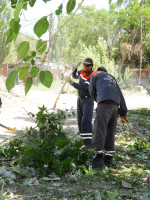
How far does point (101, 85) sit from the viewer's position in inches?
200

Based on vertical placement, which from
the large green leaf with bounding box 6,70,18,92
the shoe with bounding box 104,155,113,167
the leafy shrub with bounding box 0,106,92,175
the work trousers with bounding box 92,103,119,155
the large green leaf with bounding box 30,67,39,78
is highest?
the large green leaf with bounding box 30,67,39,78

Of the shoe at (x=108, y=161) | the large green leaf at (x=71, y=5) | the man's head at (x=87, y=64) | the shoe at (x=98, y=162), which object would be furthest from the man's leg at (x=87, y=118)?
the large green leaf at (x=71, y=5)

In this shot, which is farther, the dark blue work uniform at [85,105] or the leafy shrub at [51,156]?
the dark blue work uniform at [85,105]

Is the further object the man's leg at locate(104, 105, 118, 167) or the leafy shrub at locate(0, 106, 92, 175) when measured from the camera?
the man's leg at locate(104, 105, 118, 167)

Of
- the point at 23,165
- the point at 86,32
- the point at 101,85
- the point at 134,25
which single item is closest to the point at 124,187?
the point at 23,165

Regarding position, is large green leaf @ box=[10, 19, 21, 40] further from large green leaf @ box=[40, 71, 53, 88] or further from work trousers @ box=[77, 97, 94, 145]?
work trousers @ box=[77, 97, 94, 145]

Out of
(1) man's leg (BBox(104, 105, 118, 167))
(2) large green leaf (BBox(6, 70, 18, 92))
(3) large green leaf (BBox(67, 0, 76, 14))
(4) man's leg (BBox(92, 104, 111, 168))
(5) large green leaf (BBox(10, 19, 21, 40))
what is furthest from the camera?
(1) man's leg (BBox(104, 105, 118, 167))

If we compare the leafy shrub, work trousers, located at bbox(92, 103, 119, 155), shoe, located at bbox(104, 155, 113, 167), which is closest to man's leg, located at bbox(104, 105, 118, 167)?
shoe, located at bbox(104, 155, 113, 167)

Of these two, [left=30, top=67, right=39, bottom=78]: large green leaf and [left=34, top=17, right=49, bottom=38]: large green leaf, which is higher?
[left=34, top=17, right=49, bottom=38]: large green leaf

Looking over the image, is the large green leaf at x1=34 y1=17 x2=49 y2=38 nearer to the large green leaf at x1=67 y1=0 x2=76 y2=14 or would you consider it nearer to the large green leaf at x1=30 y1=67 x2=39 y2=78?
the large green leaf at x1=30 y1=67 x2=39 y2=78

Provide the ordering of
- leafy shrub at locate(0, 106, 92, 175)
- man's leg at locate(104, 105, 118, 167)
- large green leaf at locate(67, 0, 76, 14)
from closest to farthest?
large green leaf at locate(67, 0, 76, 14), leafy shrub at locate(0, 106, 92, 175), man's leg at locate(104, 105, 118, 167)

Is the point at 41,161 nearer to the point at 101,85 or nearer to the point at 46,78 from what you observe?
the point at 101,85

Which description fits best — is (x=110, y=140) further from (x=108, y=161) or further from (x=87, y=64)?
(x=87, y=64)

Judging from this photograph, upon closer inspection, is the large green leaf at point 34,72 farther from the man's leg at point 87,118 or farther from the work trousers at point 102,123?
the man's leg at point 87,118
